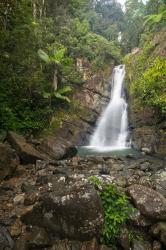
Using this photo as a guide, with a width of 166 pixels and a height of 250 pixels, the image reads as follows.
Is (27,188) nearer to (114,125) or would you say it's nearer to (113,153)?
(113,153)

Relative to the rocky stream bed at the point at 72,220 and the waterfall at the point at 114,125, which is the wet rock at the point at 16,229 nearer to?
the rocky stream bed at the point at 72,220

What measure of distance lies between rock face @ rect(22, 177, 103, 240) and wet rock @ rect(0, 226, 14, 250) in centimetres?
40

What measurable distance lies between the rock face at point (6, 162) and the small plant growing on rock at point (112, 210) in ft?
8.59

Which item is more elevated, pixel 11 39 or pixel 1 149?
pixel 11 39

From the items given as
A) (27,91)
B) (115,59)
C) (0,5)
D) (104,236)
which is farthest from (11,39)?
(115,59)

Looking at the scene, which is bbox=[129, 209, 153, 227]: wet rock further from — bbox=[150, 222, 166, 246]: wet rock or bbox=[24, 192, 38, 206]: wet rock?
bbox=[24, 192, 38, 206]: wet rock

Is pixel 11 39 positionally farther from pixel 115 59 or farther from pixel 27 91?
pixel 115 59

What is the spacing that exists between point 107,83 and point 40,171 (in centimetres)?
1365

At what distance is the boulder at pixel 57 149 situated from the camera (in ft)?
34.0

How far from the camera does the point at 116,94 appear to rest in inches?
766

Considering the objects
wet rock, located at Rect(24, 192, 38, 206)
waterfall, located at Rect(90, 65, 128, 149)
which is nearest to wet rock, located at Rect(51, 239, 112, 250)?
wet rock, located at Rect(24, 192, 38, 206)

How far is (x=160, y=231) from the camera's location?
14.3ft

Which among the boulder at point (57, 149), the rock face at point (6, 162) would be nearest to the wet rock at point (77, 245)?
the rock face at point (6, 162)

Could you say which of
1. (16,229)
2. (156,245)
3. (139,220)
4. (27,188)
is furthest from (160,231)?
(27,188)
